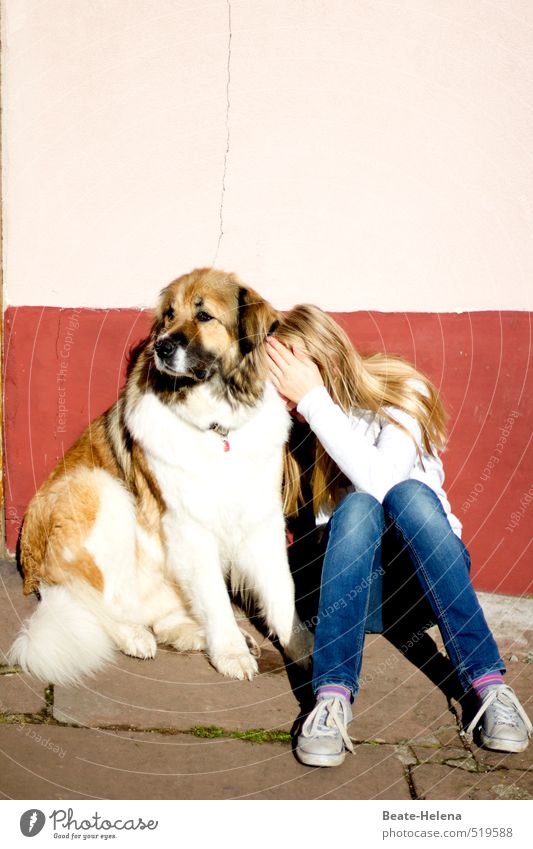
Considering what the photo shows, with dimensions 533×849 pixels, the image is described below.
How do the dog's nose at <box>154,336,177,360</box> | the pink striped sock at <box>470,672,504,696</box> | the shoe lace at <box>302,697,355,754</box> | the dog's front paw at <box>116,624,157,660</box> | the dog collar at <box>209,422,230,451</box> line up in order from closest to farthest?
1. the shoe lace at <box>302,697,355,754</box>
2. the pink striped sock at <box>470,672,504,696</box>
3. the dog's nose at <box>154,336,177,360</box>
4. the dog collar at <box>209,422,230,451</box>
5. the dog's front paw at <box>116,624,157,660</box>

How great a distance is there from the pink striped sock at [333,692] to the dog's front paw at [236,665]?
1.51 ft

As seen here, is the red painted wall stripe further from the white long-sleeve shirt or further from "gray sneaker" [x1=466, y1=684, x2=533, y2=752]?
"gray sneaker" [x1=466, y1=684, x2=533, y2=752]

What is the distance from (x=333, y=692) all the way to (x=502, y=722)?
0.56 metres

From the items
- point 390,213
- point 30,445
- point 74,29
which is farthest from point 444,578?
point 74,29

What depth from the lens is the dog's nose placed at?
2787 millimetres

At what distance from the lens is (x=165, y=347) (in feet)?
9.14

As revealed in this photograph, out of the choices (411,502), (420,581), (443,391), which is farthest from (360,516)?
(443,391)

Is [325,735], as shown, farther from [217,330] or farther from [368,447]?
[217,330]

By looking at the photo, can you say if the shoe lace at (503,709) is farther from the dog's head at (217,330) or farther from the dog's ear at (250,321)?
the dog's ear at (250,321)

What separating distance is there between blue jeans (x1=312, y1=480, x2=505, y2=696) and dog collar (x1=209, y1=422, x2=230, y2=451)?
571 mm

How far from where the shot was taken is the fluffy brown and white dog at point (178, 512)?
2971 mm

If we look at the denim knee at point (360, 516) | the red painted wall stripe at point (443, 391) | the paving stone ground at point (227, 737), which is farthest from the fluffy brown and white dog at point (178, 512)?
the red painted wall stripe at point (443, 391)

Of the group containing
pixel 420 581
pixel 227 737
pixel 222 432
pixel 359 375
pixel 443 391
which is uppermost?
pixel 359 375

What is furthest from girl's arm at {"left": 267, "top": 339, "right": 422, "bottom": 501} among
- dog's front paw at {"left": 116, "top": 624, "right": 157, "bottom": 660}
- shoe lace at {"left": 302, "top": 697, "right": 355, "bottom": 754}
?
dog's front paw at {"left": 116, "top": 624, "right": 157, "bottom": 660}
